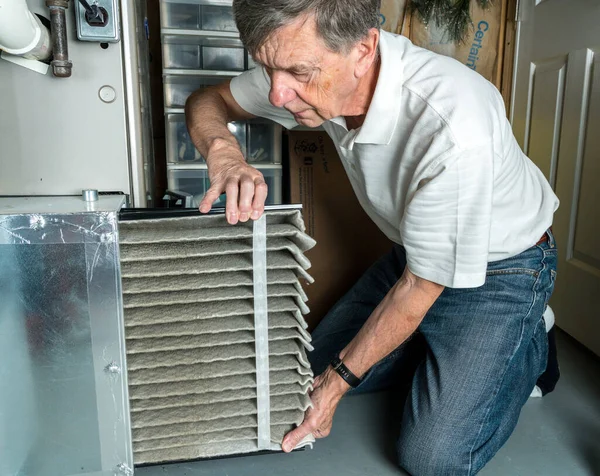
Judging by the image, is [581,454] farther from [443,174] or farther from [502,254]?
[443,174]

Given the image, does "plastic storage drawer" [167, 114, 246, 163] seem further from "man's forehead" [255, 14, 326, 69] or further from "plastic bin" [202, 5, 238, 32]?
"man's forehead" [255, 14, 326, 69]

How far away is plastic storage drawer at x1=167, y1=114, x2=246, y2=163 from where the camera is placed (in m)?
1.66

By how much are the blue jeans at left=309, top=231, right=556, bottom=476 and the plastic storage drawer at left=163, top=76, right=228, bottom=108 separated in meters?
0.92

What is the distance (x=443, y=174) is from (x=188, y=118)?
2.02ft

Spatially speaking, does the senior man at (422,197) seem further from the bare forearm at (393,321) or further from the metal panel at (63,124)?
the metal panel at (63,124)

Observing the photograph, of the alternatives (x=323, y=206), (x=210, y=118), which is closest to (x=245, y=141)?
(x=323, y=206)

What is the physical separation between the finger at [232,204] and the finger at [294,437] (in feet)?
1.47

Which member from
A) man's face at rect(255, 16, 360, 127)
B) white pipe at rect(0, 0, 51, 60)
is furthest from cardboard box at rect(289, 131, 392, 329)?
white pipe at rect(0, 0, 51, 60)

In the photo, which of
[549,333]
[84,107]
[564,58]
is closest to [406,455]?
[549,333]

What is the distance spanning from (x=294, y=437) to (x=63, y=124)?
0.70 m

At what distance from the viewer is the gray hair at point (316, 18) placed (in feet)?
2.86

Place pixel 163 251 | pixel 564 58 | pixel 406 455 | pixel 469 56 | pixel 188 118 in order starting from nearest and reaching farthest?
pixel 163 251, pixel 406 455, pixel 188 118, pixel 564 58, pixel 469 56

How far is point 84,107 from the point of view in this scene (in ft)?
3.22

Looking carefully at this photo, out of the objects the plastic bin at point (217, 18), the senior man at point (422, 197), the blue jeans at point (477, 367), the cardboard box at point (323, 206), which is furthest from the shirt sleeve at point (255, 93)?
the blue jeans at point (477, 367)
